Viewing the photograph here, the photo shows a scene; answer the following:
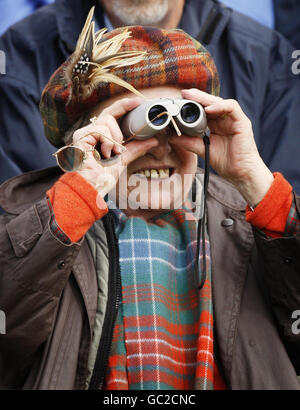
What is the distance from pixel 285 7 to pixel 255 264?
172 centimetres

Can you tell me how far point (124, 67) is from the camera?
1.61m

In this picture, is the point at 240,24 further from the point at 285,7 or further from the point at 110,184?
the point at 110,184

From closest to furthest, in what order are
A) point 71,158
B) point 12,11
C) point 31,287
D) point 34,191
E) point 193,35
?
point 31,287
point 71,158
point 34,191
point 193,35
point 12,11

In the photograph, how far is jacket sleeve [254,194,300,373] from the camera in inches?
60.0

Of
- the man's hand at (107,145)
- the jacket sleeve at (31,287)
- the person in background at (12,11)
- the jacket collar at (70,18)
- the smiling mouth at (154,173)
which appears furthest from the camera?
the person in background at (12,11)

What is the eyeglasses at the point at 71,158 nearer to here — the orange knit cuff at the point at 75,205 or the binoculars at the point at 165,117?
the orange knit cuff at the point at 75,205

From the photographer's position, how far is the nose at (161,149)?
5.37ft

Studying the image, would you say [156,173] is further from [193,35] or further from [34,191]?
[193,35]

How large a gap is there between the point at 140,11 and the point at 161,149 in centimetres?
A: 114

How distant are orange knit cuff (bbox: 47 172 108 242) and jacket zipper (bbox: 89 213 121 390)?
0.52ft

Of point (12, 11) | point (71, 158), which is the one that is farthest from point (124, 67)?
point (12, 11)

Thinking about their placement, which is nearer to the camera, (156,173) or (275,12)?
(156,173)

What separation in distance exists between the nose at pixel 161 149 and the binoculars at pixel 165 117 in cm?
9

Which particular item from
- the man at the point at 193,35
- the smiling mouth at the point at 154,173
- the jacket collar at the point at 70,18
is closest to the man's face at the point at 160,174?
the smiling mouth at the point at 154,173
